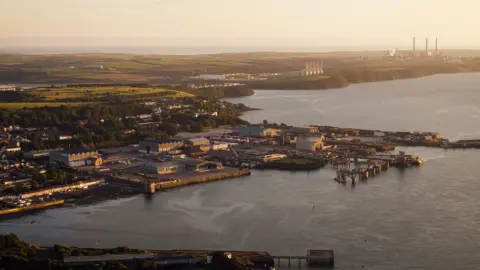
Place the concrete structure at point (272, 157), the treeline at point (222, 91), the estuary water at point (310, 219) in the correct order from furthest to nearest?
1. the treeline at point (222, 91)
2. the concrete structure at point (272, 157)
3. the estuary water at point (310, 219)

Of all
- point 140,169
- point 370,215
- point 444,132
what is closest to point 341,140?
point 444,132

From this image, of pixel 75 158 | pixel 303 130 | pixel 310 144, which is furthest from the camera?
pixel 303 130

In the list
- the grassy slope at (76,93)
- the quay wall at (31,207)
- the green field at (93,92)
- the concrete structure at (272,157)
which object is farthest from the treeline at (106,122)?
the quay wall at (31,207)

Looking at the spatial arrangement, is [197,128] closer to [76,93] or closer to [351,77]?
[76,93]

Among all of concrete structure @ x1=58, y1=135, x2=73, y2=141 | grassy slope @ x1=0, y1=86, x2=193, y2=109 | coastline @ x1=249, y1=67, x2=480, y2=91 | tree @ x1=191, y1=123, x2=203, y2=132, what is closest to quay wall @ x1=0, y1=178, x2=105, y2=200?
concrete structure @ x1=58, y1=135, x2=73, y2=141

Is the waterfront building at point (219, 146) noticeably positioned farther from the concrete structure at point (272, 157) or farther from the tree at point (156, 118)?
the tree at point (156, 118)

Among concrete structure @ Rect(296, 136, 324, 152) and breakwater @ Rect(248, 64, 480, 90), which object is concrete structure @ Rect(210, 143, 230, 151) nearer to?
concrete structure @ Rect(296, 136, 324, 152)

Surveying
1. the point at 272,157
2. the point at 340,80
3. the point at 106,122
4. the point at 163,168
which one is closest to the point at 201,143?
the point at 272,157
